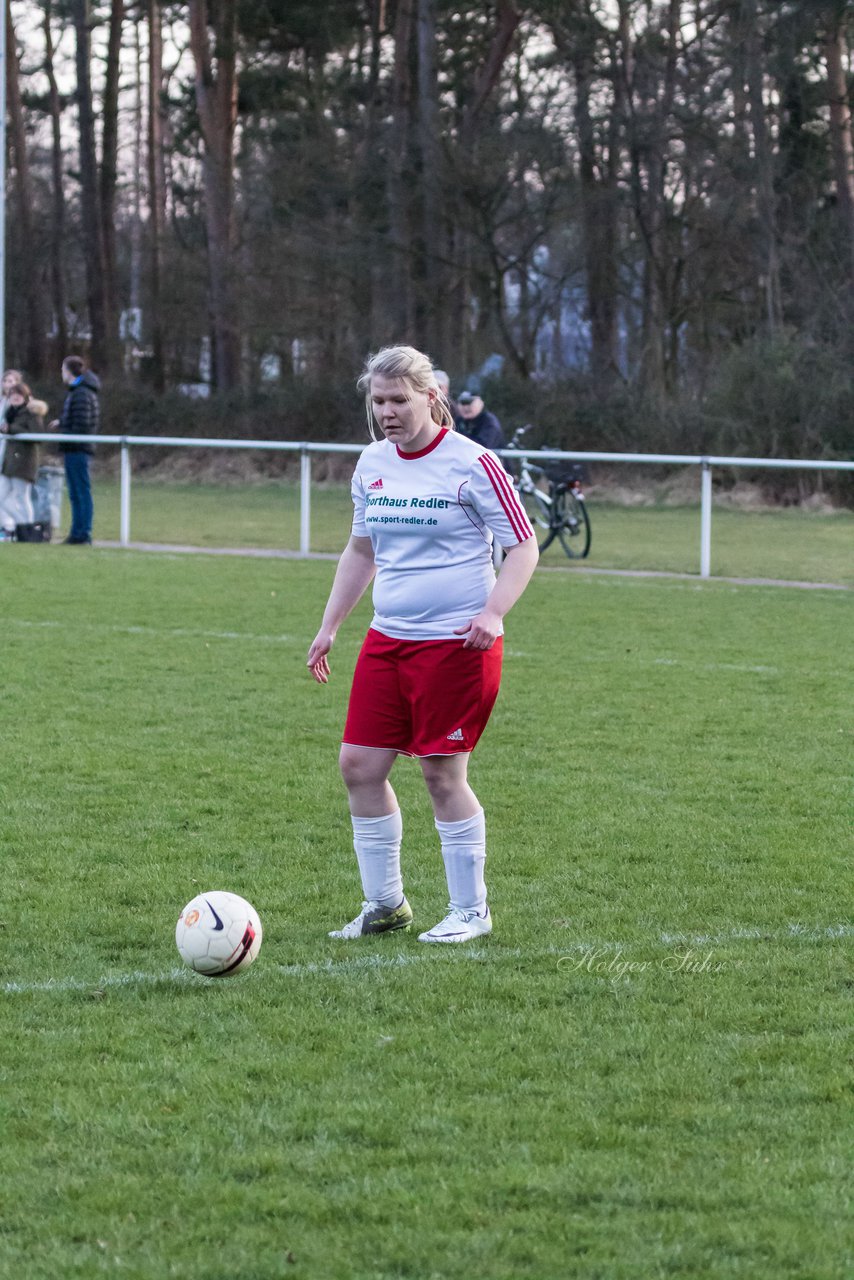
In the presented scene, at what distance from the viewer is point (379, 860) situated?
5.10 meters

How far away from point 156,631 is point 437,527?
7.71 meters

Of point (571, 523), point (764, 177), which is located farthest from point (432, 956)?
point (764, 177)

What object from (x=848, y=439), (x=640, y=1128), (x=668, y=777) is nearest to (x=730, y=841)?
(x=668, y=777)

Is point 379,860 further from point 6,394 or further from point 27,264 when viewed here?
point 27,264

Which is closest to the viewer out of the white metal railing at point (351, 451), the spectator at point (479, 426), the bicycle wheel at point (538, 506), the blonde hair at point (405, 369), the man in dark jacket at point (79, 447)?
the blonde hair at point (405, 369)

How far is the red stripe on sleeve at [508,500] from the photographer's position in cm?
479

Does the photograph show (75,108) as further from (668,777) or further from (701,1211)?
(701,1211)

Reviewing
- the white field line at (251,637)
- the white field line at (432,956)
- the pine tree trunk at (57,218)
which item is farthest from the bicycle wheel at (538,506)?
the pine tree trunk at (57,218)

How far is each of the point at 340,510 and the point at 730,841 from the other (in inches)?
528

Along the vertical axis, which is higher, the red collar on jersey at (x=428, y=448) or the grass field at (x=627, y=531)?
the red collar on jersey at (x=428, y=448)

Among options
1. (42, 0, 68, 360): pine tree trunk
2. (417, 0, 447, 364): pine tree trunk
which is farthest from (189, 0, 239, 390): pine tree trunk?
(42, 0, 68, 360): pine tree trunk

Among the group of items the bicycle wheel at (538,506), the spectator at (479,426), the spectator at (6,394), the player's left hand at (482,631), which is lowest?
the player's left hand at (482,631)

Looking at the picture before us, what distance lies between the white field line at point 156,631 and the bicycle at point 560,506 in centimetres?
658

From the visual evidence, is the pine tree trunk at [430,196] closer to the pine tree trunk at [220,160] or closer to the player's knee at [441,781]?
the pine tree trunk at [220,160]
